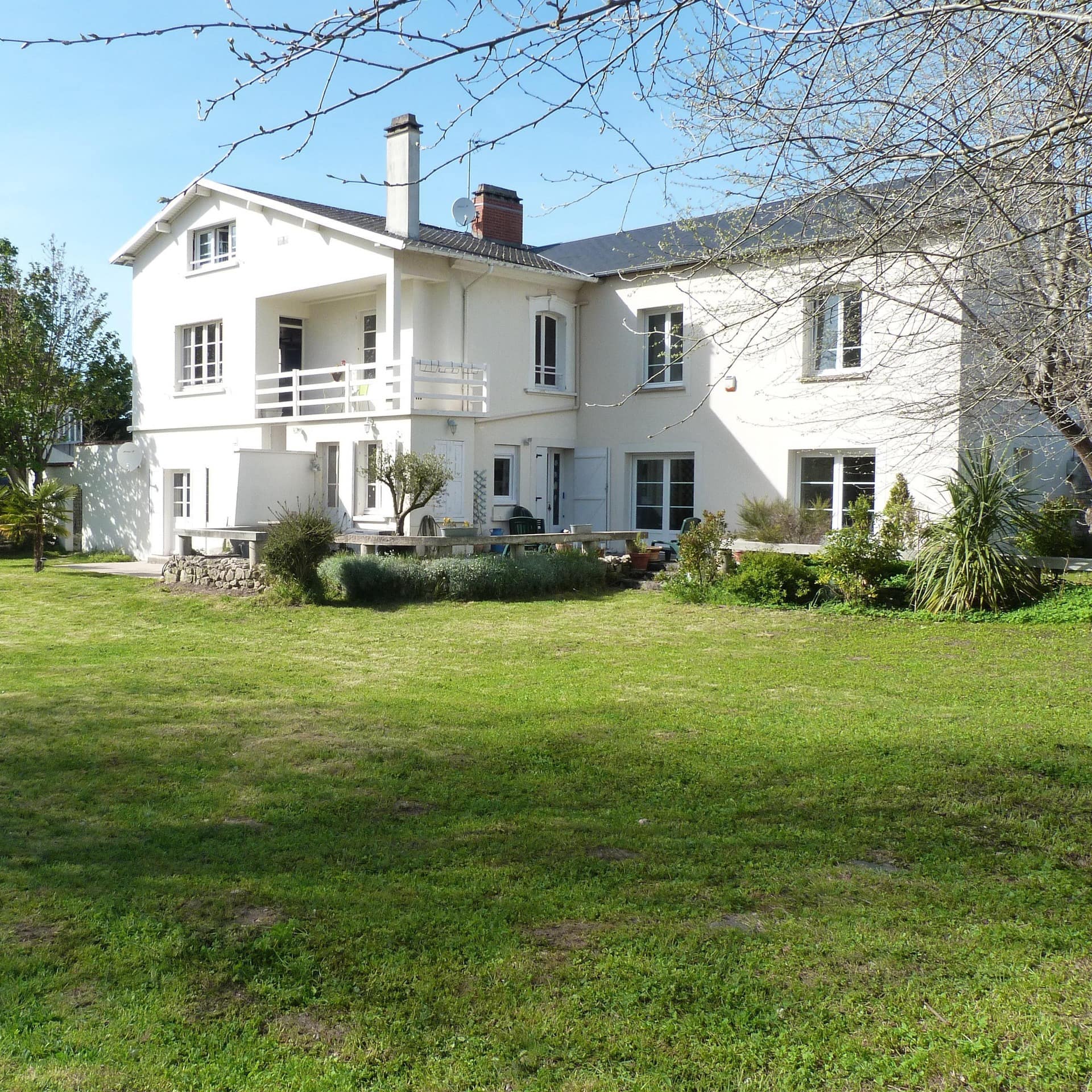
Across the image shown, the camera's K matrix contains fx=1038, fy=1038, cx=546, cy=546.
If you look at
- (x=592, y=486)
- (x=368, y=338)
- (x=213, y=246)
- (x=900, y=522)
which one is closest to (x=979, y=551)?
Result: (x=900, y=522)

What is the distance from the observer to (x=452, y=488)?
65.5ft

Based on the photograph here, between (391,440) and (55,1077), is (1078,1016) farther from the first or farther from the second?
(391,440)

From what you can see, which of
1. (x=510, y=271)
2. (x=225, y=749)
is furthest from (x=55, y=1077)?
(x=510, y=271)

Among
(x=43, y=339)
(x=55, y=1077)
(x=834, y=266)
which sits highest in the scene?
(x=43, y=339)

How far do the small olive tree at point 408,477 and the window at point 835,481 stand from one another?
6.70 metres

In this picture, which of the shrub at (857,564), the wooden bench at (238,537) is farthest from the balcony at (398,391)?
the shrub at (857,564)

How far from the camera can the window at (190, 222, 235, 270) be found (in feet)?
76.0

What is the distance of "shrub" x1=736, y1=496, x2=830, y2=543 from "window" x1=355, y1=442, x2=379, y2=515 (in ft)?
23.3

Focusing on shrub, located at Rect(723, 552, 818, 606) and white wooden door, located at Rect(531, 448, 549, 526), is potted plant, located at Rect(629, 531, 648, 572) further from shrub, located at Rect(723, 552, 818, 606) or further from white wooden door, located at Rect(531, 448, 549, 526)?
white wooden door, located at Rect(531, 448, 549, 526)

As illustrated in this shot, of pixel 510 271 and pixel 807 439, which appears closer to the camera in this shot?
pixel 807 439

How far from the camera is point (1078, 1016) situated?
351 cm

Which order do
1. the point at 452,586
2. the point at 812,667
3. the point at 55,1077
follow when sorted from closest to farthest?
the point at 55,1077 → the point at 812,667 → the point at 452,586

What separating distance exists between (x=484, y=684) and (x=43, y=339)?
2148 cm

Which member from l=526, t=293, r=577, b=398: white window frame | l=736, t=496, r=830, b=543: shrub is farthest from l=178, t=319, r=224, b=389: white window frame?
l=736, t=496, r=830, b=543: shrub
